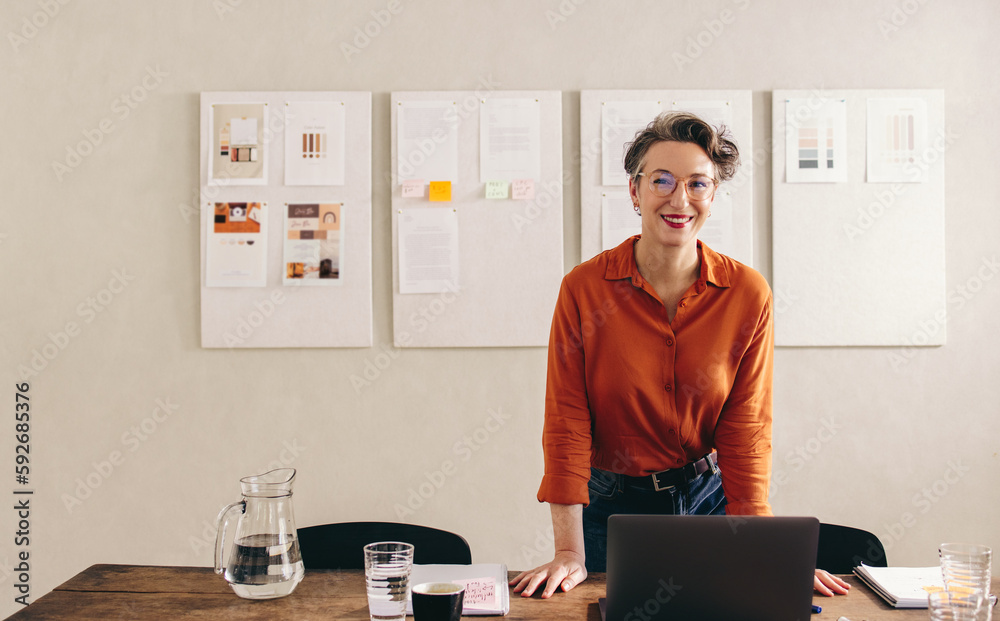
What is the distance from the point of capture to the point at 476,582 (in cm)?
→ 133

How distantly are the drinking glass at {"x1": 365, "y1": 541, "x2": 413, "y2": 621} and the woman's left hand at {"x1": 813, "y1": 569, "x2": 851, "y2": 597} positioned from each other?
0.72m

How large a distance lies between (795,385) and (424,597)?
201 cm

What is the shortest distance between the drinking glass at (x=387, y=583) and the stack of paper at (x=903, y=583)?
0.83m

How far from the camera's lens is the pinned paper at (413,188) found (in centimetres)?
268

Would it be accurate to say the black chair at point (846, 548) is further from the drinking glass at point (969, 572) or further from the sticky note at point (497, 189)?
the sticky note at point (497, 189)

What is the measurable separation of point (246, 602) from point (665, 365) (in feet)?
3.21

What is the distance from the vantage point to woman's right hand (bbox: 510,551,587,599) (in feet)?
4.30

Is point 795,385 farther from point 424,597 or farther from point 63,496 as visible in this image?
point 63,496

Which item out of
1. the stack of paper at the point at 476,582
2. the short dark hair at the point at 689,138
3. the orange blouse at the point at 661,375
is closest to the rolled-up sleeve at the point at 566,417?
the orange blouse at the point at 661,375

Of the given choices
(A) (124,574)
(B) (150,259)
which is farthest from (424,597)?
(B) (150,259)

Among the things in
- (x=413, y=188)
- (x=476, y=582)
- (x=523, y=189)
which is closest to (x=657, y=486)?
(x=476, y=582)

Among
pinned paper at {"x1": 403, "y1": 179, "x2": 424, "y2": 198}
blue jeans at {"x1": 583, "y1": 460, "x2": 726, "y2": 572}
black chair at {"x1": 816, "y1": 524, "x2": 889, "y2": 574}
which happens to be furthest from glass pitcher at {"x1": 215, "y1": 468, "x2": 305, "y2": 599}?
pinned paper at {"x1": 403, "y1": 179, "x2": 424, "y2": 198}

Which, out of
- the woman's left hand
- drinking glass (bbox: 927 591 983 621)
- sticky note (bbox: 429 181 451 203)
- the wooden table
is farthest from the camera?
sticky note (bbox: 429 181 451 203)

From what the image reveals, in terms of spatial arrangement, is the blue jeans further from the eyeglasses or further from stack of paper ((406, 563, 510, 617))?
the eyeglasses
